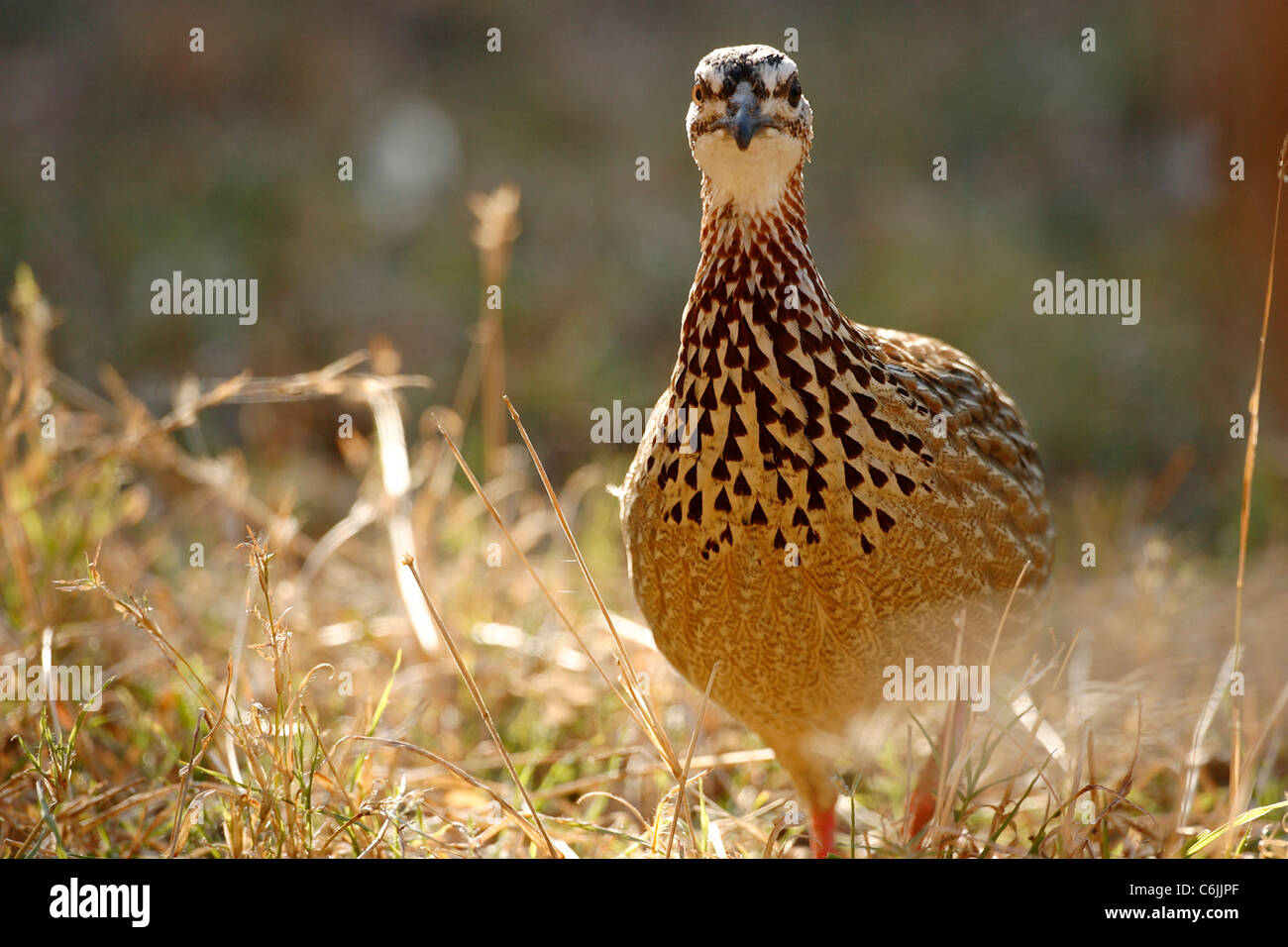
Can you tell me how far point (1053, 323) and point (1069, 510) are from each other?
1.83 metres

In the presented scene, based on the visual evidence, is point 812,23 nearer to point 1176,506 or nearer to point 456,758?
Answer: point 1176,506

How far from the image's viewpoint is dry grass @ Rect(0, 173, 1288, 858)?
2949 mm

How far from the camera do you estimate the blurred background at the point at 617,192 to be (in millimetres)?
6469

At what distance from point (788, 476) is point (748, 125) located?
2.71ft

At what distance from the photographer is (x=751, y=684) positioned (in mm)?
3166

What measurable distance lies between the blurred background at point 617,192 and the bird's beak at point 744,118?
120 inches

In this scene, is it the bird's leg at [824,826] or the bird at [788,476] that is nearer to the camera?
the bird at [788,476]
